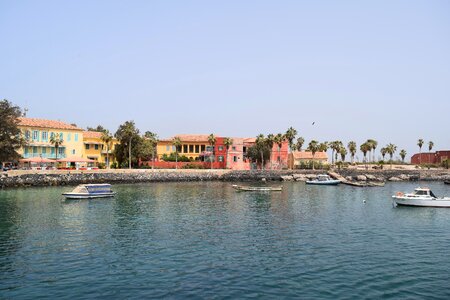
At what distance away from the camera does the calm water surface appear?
70.7 ft

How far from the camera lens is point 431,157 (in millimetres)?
164500

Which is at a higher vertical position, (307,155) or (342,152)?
Result: (342,152)

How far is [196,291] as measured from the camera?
2080 cm

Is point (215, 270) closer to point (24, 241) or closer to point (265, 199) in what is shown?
point (24, 241)

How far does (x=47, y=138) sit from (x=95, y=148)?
15.5 meters

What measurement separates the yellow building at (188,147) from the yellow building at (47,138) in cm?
2704

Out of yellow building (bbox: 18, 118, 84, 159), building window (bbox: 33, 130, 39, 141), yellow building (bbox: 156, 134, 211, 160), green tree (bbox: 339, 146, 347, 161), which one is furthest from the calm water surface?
green tree (bbox: 339, 146, 347, 161)

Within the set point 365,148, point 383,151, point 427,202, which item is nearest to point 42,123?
point 427,202

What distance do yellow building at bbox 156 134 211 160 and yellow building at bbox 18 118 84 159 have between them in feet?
88.7

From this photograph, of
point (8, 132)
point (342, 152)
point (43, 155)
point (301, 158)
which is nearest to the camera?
point (8, 132)

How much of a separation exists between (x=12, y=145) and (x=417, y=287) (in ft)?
275

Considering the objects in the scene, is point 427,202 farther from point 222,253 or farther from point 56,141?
point 56,141

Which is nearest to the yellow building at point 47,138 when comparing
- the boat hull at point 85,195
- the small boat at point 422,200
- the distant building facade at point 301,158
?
the boat hull at point 85,195

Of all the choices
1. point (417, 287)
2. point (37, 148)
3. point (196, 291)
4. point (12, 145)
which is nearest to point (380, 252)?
point (417, 287)
